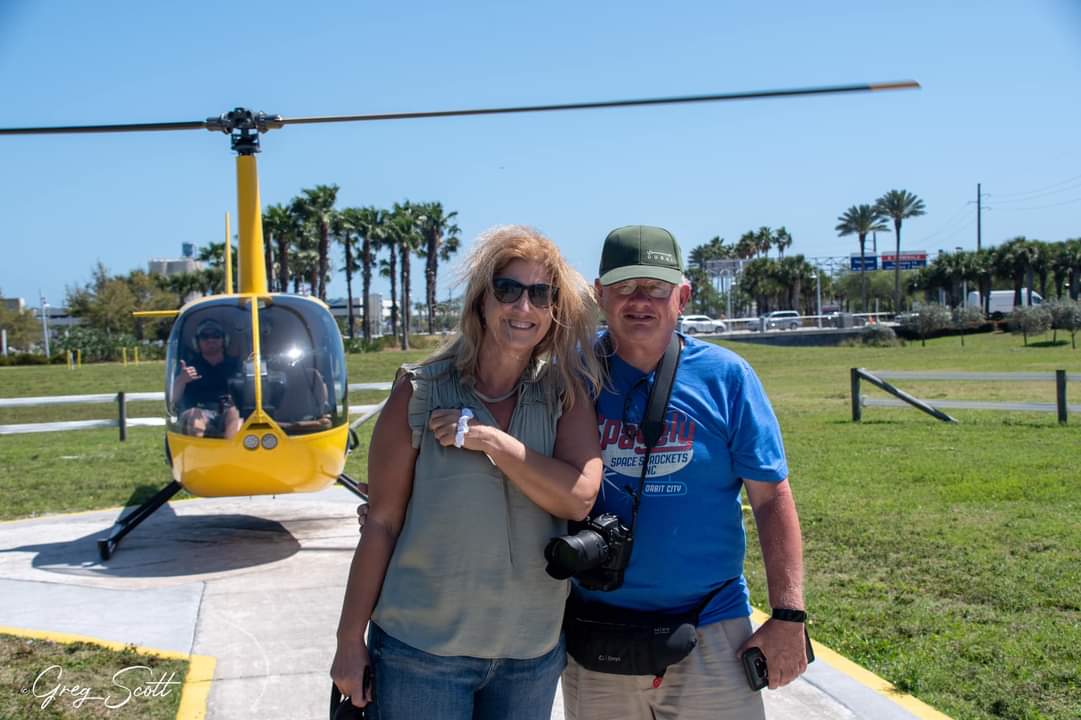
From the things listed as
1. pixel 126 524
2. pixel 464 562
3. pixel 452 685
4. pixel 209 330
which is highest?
pixel 209 330

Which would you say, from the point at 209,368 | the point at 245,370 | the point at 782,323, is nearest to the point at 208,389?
the point at 209,368

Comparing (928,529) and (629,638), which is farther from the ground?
(629,638)

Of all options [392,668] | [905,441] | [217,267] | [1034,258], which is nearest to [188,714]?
[392,668]

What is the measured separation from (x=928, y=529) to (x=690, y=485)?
5.54 metres

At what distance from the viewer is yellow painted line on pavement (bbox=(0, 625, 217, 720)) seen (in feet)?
14.1

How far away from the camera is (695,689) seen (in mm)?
2525

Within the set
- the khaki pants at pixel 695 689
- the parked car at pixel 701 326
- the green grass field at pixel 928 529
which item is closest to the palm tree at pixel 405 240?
the parked car at pixel 701 326

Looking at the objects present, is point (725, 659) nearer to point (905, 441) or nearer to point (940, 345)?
point (905, 441)

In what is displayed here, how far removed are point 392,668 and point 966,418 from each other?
14.7 meters

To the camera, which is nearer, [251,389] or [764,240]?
[251,389]

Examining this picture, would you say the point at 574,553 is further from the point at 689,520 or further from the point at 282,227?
the point at 282,227

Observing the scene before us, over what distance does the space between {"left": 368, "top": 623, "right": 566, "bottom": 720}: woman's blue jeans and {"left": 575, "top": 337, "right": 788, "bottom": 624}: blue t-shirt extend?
32 centimetres

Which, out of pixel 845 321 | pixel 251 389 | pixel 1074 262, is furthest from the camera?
pixel 1074 262

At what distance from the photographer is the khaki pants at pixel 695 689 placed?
2512 millimetres
